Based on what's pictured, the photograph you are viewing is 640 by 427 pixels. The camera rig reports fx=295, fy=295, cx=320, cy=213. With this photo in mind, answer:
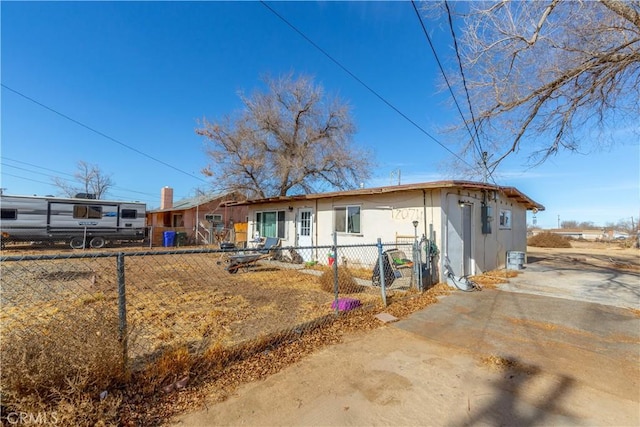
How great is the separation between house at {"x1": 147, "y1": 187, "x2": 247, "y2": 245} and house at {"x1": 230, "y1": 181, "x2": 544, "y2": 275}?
9.25 meters

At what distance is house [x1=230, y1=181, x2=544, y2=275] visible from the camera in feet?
25.6

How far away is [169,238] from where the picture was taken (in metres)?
19.1

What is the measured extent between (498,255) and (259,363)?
1053cm

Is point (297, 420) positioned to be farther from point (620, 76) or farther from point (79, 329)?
point (620, 76)

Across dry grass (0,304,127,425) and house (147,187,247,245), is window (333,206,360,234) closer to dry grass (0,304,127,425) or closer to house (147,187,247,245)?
dry grass (0,304,127,425)

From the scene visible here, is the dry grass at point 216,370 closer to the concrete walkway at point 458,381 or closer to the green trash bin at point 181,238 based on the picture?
the concrete walkway at point 458,381

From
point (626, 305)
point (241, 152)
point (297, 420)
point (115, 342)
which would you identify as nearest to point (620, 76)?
point (626, 305)

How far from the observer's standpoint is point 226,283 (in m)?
7.57

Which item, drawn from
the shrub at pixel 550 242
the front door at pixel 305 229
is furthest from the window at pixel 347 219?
the shrub at pixel 550 242

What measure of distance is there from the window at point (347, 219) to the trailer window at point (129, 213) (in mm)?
14449

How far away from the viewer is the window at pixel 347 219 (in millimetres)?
9695

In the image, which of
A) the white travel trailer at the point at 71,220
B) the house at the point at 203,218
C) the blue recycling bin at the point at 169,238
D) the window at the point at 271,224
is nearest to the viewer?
the window at the point at 271,224

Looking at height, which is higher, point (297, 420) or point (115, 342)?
point (115, 342)

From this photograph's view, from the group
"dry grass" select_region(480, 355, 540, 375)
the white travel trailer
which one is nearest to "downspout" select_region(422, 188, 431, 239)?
"dry grass" select_region(480, 355, 540, 375)
